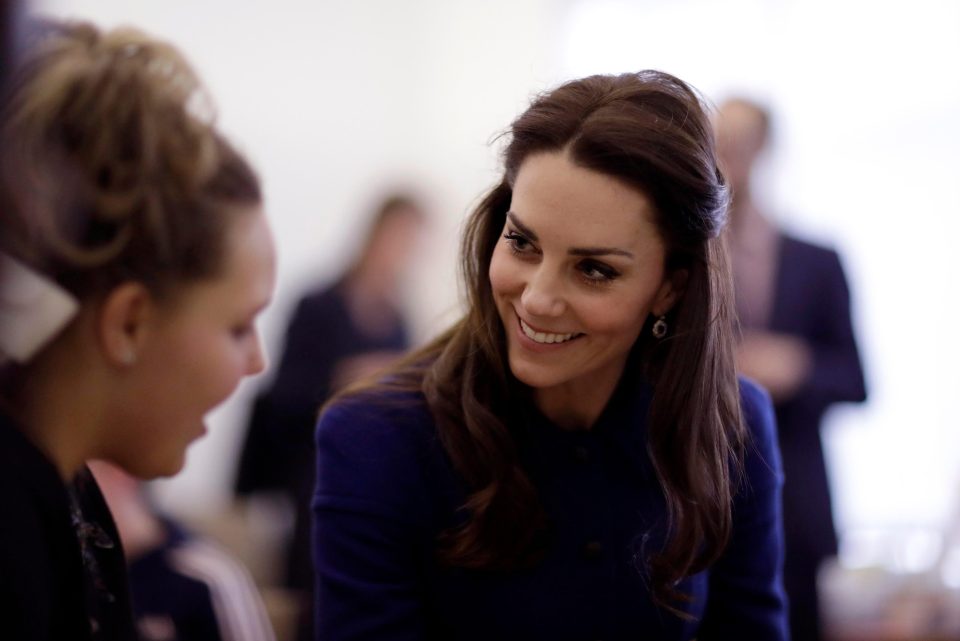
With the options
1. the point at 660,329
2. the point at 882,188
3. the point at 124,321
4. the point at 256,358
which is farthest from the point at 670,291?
the point at 882,188

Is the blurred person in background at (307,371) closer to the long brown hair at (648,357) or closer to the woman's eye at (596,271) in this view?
the long brown hair at (648,357)

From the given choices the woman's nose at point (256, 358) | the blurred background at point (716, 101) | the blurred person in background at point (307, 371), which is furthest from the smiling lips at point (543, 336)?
the blurred background at point (716, 101)

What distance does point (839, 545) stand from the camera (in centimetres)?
204

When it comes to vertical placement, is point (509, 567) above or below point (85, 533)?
below

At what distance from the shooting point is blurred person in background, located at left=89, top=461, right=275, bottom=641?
5.84 ft

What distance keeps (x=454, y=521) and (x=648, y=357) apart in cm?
31

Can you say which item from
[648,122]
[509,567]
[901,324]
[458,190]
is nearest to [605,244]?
[648,122]

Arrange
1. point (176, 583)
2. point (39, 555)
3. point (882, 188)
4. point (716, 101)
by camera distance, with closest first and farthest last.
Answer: point (39, 555), point (176, 583), point (716, 101), point (882, 188)

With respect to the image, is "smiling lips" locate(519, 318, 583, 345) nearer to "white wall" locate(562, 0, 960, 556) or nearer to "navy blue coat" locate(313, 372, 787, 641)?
"navy blue coat" locate(313, 372, 787, 641)

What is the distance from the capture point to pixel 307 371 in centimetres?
280

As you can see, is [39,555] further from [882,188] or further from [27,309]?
[882,188]

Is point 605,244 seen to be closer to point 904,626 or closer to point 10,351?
point 10,351

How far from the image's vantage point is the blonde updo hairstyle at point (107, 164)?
30.3 inches

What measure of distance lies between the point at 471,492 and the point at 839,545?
112cm
